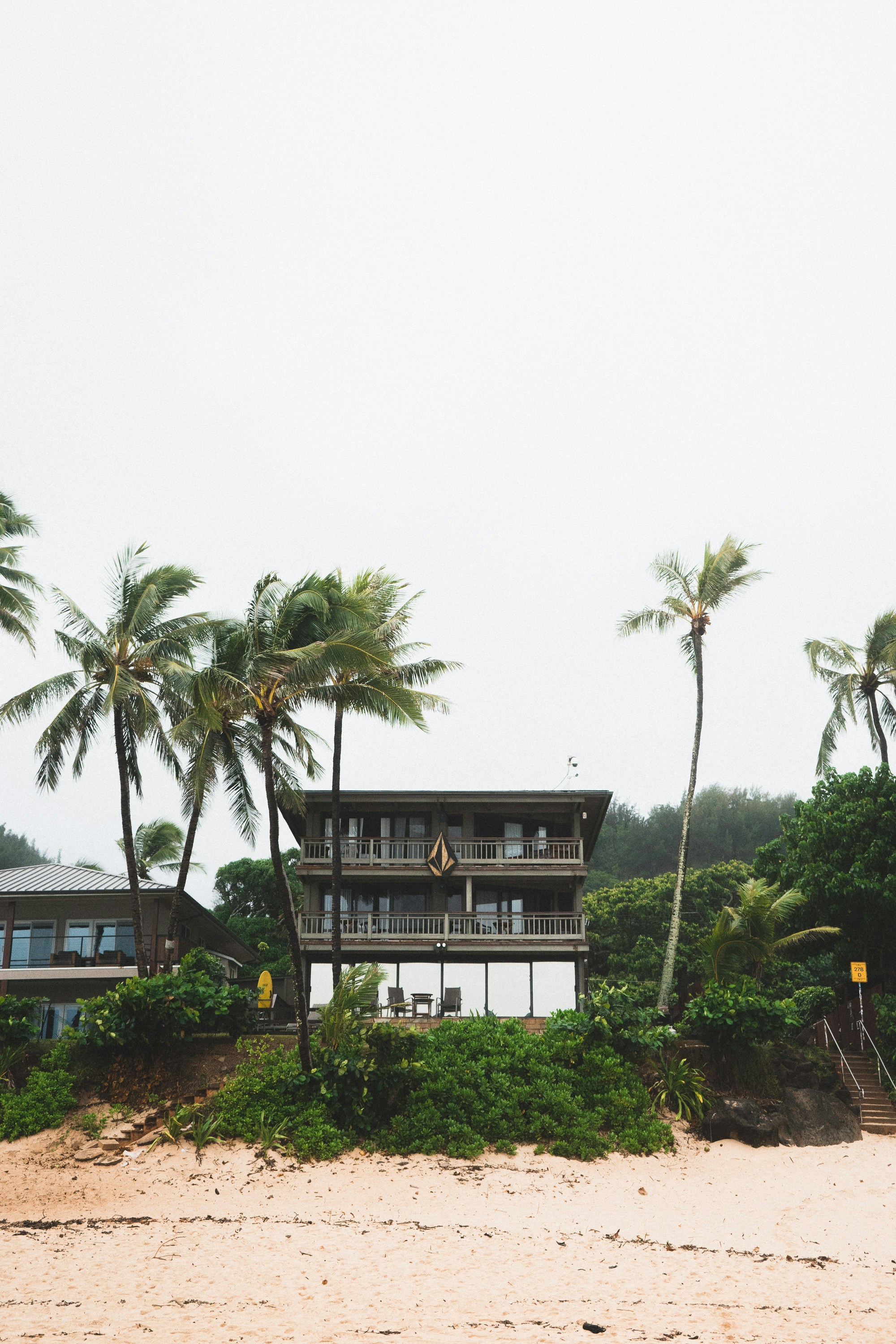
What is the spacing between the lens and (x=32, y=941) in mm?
26469

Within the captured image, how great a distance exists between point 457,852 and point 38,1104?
1282 centimetres

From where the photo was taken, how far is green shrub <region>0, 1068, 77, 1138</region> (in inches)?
680

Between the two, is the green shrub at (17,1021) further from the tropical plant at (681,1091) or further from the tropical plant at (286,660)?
the tropical plant at (681,1091)

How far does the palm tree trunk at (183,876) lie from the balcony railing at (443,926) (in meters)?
4.57

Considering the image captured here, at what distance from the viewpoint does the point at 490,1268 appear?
11438mm

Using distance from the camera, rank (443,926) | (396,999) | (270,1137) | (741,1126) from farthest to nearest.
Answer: (443,926)
(396,999)
(741,1126)
(270,1137)

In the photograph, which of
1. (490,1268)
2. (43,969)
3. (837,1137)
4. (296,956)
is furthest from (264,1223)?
(43,969)

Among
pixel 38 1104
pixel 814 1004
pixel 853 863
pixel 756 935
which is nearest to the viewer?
pixel 38 1104

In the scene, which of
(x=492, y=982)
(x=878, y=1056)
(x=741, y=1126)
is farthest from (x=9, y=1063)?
(x=878, y=1056)

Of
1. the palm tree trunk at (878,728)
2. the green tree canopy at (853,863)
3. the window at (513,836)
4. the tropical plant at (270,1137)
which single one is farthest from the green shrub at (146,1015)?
the palm tree trunk at (878,728)

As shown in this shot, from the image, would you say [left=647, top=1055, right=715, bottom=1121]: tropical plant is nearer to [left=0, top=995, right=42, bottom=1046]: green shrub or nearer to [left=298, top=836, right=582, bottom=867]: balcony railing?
[left=298, top=836, right=582, bottom=867]: balcony railing

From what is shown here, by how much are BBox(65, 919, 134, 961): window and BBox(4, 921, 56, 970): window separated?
1.51 ft

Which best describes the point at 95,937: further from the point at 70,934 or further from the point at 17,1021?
the point at 17,1021

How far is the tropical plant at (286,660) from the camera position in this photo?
17.5 metres
